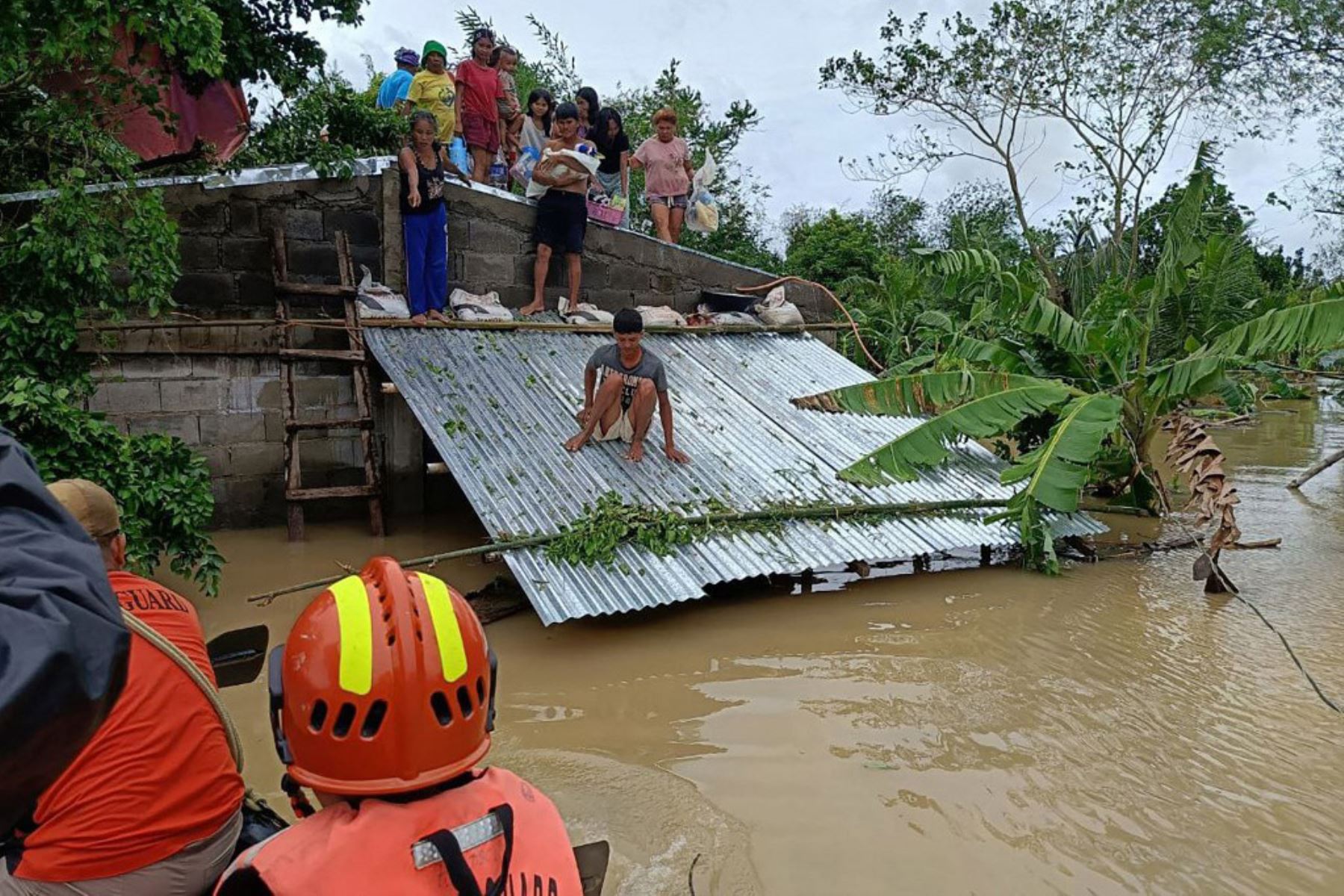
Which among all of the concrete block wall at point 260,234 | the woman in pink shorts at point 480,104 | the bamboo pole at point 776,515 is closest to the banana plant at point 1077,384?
the bamboo pole at point 776,515

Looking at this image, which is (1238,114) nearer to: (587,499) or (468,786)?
(587,499)

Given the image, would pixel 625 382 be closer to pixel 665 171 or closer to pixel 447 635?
pixel 665 171

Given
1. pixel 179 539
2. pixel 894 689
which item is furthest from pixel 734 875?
pixel 179 539

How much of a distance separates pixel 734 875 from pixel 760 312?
7.35 meters

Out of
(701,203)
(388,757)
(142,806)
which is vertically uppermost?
(701,203)

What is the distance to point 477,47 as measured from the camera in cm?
952

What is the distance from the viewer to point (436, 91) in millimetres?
8523

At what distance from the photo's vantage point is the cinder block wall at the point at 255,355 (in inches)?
257

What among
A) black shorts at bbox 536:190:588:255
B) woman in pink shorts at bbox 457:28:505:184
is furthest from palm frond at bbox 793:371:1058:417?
woman in pink shorts at bbox 457:28:505:184

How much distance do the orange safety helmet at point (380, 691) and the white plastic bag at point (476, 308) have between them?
6.53 metres

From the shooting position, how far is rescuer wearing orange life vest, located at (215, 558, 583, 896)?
1284mm

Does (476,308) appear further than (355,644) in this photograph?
Yes

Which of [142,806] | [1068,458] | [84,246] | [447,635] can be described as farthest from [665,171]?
[447,635]

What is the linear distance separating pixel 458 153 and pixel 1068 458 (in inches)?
251
